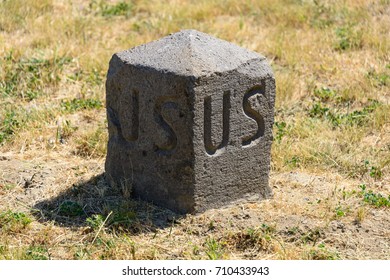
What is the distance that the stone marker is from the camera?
→ 5.60 metres

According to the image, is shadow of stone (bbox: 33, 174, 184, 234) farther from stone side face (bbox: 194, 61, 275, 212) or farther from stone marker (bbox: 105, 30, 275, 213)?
stone side face (bbox: 194, 61, 275, 212)

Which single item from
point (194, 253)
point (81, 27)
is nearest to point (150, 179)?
point (194, 253)

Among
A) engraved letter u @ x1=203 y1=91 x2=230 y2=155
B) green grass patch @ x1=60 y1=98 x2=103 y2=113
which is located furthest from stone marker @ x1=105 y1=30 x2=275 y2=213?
green grass patch @ x1=60 y1=98 x2=103 y2=113

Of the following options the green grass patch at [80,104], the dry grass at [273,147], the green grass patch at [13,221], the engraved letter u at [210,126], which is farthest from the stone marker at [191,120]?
the green grass patch at [80,104]

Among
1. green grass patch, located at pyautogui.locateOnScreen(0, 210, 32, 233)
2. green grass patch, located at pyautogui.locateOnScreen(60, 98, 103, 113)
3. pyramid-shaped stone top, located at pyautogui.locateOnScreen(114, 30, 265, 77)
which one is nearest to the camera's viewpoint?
pyramid-shaped stone top, located at pyautogui.locateOnScreen(114, 30, 265, 77)

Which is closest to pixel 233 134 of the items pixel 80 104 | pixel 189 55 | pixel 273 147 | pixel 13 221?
pixel 189 55

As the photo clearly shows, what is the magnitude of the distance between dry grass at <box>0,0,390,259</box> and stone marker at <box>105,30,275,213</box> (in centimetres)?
17

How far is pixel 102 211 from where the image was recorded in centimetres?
595

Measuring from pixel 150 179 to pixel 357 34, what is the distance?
4.28 metres

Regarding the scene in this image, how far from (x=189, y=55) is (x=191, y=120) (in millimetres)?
433

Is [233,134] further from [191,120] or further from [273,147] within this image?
[273,147]

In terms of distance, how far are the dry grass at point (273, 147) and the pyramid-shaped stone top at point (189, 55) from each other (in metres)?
1.01

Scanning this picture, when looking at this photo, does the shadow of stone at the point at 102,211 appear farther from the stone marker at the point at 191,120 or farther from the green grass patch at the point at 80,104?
the green grass patch at the point at 80,104

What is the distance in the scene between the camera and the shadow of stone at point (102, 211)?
5750mm
